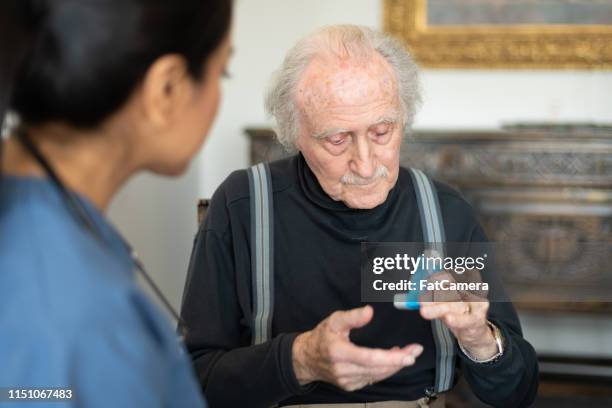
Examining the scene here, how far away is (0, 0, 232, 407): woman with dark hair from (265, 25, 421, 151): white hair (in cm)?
70

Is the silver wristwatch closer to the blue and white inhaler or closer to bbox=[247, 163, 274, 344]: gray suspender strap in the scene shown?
the blue and white inhaler

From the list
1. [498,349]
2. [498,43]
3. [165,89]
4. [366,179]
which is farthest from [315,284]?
[498,43]

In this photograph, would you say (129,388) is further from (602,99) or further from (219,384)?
(602,99)

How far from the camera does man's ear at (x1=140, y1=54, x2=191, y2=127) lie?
0.76m

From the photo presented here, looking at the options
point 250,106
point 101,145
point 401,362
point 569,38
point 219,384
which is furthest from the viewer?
point 250,106

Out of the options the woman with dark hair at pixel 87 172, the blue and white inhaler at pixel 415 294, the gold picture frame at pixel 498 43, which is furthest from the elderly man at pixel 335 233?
the gold picture frame at pixel 498 43

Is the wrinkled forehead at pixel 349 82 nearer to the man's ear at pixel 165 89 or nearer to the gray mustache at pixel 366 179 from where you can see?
the gray mustache at pixel 366 179

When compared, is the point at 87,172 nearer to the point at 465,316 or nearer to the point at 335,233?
the point at 465,316

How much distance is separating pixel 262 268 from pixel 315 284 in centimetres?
12

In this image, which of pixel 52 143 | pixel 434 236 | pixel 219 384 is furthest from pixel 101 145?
pixel 434 236

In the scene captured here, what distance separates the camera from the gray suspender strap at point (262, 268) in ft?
→ 4.89

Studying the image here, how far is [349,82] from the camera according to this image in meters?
1.49

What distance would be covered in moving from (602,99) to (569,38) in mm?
323

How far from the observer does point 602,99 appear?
3549mm
